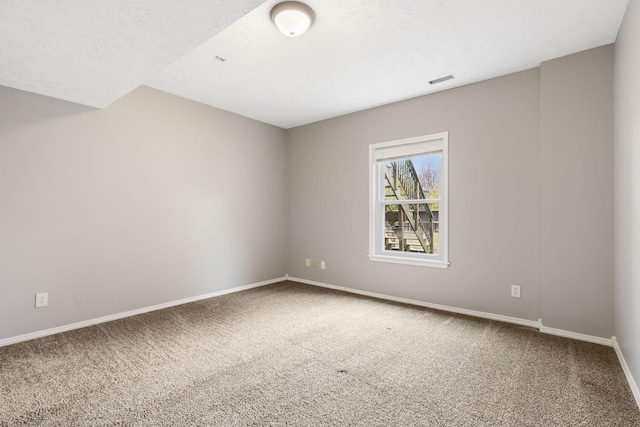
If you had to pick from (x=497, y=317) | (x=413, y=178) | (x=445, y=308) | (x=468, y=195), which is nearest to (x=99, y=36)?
(x=413, y=178)

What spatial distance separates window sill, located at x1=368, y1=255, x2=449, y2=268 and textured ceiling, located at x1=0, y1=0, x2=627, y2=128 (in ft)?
6.70

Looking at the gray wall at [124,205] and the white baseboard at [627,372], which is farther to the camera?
the gray wall at [124,205]

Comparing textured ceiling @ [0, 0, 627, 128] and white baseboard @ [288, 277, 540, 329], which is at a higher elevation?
textured ceiling @ [0, 0, 627, 128]

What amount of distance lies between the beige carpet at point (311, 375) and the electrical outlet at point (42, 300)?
0.32 meters

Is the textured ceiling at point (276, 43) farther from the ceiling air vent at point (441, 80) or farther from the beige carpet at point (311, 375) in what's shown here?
the beige carpet at point (311, 375)

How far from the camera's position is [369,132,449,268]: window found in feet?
12.6

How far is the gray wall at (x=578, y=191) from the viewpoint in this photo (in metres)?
2.70

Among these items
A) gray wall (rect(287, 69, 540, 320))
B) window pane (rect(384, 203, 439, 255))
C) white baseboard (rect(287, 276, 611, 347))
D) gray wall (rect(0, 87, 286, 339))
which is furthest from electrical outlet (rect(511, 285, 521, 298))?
gray wall (rect(0, 87, 286, 339))

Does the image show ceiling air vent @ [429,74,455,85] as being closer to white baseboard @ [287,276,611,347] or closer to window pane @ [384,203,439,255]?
window pane @ [384,203,439,255]

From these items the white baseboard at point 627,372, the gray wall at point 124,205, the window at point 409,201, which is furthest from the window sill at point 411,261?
the gray wall at point 124,205

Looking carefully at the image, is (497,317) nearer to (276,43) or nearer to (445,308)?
(445,308)

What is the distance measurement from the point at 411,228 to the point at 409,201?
365 millimetres

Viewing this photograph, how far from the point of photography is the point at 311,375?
7.22 feet

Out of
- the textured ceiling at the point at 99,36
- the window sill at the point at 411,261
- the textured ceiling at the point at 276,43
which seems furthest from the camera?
the window sill at the point at 411,261
